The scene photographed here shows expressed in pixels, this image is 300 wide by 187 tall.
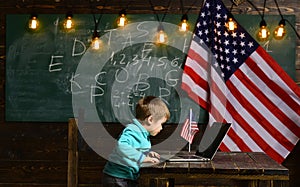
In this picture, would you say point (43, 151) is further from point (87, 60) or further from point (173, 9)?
point (173, 9)

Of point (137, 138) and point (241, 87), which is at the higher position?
point (241, 87)

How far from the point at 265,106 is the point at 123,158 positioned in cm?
210

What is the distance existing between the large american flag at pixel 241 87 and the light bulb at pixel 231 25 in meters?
0.03

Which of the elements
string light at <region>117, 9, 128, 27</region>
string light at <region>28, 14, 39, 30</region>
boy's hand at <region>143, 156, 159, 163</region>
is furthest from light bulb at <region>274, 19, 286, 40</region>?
boy's hand at <region>143, 156, 159, 163</region>

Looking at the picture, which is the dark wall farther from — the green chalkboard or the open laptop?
the open laptop

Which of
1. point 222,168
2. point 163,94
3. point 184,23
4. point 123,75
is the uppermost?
point 184,23

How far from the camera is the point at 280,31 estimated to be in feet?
17.4

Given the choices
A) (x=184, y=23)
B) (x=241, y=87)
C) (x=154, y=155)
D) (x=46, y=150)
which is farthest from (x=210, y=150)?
(x=46, y=150)

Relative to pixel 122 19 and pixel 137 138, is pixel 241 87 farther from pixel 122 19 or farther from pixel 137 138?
pixel 137 138

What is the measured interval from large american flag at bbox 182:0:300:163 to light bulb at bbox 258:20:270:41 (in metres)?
0.12

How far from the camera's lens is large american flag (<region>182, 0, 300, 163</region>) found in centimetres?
519

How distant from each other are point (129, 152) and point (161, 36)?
2058mm

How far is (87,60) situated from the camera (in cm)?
546

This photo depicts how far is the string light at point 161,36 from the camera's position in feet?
17.5
